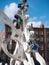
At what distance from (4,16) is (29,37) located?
3.68 feet

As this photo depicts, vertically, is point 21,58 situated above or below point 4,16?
below

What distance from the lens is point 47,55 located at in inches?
1437

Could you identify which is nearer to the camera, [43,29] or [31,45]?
[31,45]

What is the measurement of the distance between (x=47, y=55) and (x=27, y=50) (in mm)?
29155

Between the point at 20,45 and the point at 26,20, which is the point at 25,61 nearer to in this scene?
the point at 20,45

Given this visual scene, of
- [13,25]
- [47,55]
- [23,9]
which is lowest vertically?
[47,55]

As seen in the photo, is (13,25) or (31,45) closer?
(31,45)

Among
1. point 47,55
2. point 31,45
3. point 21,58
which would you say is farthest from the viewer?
point 47,55

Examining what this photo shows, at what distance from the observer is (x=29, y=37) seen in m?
7.67

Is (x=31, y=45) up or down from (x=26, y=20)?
down

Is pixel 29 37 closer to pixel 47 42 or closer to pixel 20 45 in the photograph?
pixel 20 45

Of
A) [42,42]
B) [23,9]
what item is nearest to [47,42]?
[42,42]

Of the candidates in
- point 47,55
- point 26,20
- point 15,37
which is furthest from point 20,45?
point 47,55

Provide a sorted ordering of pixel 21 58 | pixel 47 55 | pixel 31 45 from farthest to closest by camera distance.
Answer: pixel 47 55
pixel 21 58
pixel 31 45
